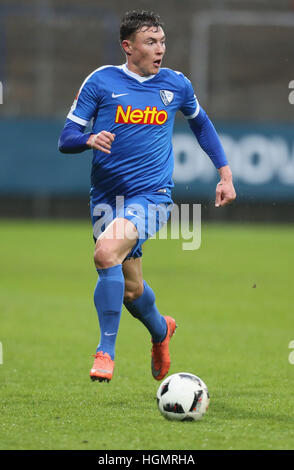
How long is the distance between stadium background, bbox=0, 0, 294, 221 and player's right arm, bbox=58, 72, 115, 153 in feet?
40.6

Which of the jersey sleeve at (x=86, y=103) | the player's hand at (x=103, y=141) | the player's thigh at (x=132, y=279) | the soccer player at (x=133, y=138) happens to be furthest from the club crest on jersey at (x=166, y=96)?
the player's thigh at (x=132, y=279)

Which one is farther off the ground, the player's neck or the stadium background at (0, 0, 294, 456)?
the player's neck

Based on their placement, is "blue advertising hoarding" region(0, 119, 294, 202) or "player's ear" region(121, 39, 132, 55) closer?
"player's ear" region(121, 39, 132, 55)

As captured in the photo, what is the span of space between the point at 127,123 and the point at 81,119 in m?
0.30

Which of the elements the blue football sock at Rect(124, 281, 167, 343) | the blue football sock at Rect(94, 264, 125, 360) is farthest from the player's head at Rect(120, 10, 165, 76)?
the blue football sock at Rect(124, 281, 167, 343)

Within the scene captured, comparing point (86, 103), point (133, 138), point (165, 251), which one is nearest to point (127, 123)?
point (133, 138)

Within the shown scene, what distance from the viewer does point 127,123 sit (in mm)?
5379

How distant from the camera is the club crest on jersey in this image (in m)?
5.50

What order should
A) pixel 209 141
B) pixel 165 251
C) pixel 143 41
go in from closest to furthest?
pixel 143 41
pixel 209 141
pixel 165 251

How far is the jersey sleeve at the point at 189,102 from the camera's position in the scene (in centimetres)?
568

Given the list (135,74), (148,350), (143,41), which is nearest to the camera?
(143,41)

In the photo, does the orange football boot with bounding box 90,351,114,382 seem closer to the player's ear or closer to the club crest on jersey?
the club crest on jersey

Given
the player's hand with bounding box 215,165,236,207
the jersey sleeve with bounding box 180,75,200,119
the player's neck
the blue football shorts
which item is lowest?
the blue football shorts

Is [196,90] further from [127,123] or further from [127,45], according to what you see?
[127,123]
